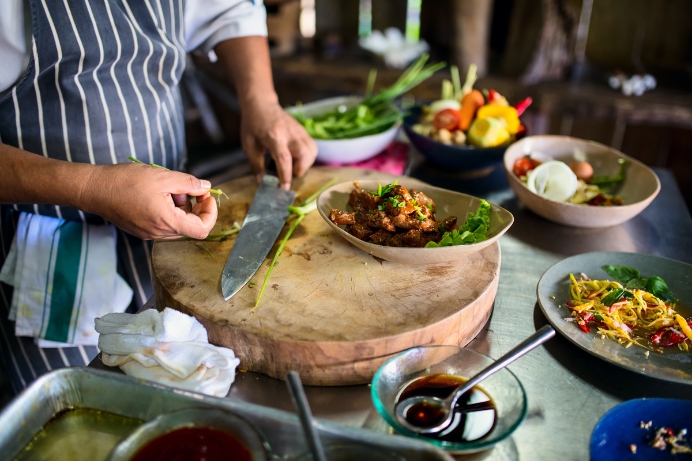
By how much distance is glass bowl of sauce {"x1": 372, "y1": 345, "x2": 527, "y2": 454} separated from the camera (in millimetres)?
1146

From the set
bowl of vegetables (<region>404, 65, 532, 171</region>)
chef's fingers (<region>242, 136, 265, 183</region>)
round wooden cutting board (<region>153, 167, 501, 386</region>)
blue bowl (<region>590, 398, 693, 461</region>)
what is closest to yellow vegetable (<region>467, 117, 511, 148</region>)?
bowl of vegetables (<region>404, 65, 532, 171</region>)

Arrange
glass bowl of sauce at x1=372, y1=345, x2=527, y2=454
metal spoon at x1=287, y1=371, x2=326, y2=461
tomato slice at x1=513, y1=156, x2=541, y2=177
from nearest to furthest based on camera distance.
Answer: metal spoon at x1=287, y1=371, x2=326, y2=461
glass bowl of sauce at x1=372, y1=345, x2=527, y2=454
tomato slice at x1=513, y1=156, x2=541, y2=177

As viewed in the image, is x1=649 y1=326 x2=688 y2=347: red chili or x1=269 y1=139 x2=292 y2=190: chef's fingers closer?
x1=649 y1=326 x2=688 y2=347: red chili

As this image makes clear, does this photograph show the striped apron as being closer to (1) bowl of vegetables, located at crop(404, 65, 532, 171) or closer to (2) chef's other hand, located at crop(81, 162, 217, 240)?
(2) chef's other hand, located at crop(81, 162, 217, 240)

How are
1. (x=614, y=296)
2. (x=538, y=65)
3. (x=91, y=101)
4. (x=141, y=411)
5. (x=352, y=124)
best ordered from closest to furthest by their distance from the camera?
1. (x=141, y=411)
2. (x=614, y=296)
3. (x=91, y=101)
4. (x=352, y=124)
5. (x=538, y=65)

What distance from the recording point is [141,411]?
3.84 feet

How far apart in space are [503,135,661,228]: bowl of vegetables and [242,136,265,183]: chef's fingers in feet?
3.11

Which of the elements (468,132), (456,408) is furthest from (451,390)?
(468,132)

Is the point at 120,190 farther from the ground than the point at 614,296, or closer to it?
farther from the ground

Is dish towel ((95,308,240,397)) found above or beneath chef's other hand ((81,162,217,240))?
beneath

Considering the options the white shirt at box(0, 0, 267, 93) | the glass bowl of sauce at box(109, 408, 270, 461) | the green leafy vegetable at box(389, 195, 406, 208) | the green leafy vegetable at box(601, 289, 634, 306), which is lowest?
the green leafy vegetable at box(601, 289, 634, 306)

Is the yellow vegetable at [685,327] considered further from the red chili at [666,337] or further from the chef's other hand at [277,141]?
the chef's other hand at [277,141]

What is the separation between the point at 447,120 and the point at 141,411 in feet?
5.73

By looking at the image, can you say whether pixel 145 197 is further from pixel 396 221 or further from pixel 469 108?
pixel 469 108
